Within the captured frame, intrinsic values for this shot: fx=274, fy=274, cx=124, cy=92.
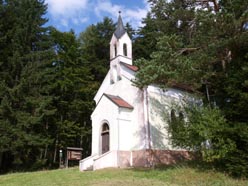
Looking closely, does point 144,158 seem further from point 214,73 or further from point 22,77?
point 22,77

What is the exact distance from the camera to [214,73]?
13922 millimetres

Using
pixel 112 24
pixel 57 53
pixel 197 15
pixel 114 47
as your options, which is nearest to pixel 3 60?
pixel 57 53

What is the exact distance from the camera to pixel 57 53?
3353 centimetres

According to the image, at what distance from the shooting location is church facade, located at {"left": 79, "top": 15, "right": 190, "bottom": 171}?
1827cm

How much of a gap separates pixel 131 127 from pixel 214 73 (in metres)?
7.47

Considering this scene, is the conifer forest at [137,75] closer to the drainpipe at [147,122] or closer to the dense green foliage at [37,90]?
the dense green foliage at [37,90]

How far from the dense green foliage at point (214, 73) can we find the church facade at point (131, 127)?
352 centimetres

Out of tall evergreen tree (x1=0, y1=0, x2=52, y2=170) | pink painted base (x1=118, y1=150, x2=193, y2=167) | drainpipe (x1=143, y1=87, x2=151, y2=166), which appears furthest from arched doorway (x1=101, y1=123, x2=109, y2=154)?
tall evergreen tree (x1=0, y1=0, x2=52, y2=170)

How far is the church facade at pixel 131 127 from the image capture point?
59.9 feet

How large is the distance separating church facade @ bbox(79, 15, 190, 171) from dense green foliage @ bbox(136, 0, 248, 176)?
3.52m

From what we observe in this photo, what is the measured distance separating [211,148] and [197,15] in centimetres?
634

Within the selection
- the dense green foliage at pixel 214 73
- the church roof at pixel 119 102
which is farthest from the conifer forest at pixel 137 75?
the church roof at pixel 119 102

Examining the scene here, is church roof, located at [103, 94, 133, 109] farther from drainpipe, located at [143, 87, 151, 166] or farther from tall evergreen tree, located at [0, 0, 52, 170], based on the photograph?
tall evergreen tree, located at [0, 0, 52, 170]

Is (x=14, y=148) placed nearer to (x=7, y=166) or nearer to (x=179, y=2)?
(x=7, y=166)
